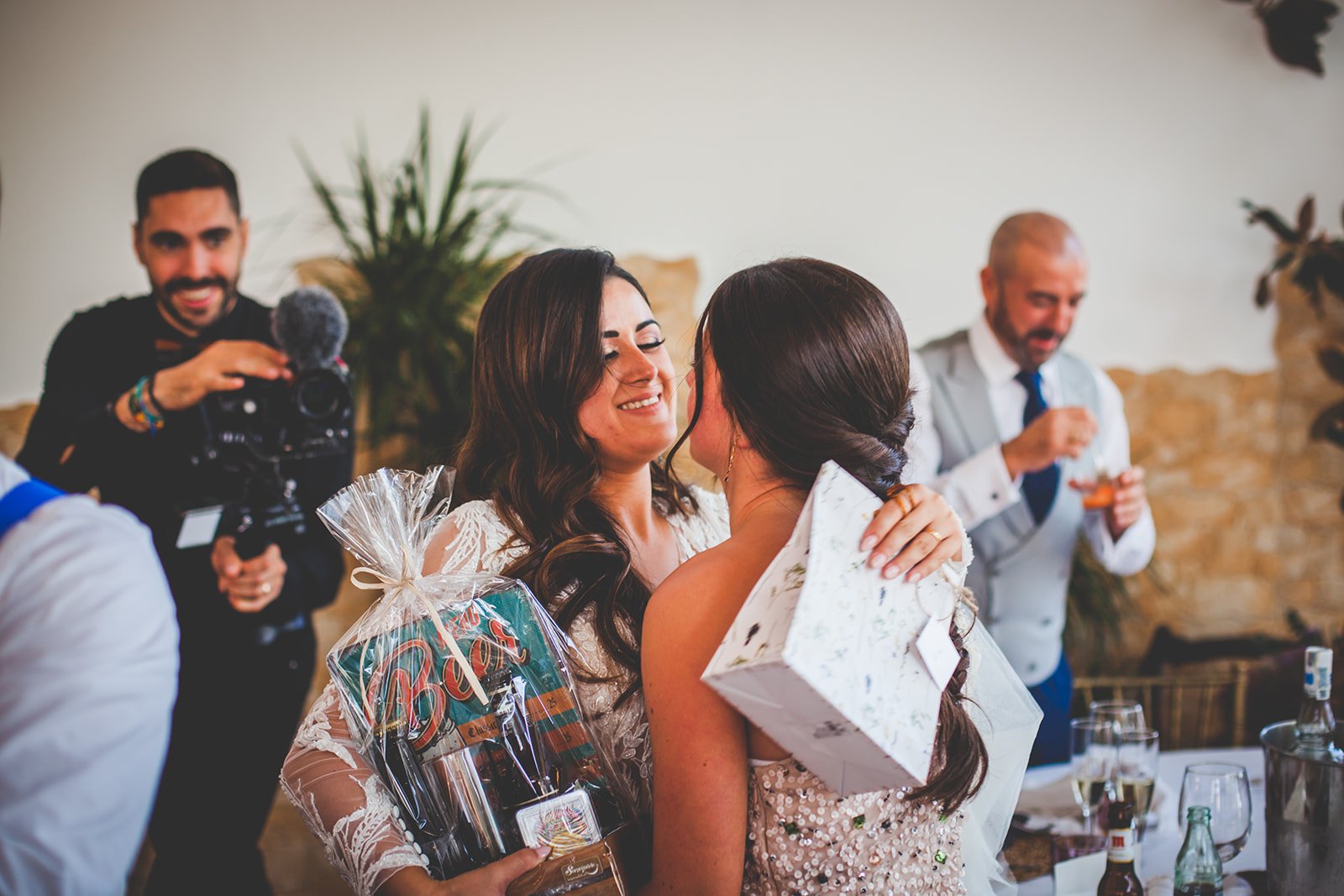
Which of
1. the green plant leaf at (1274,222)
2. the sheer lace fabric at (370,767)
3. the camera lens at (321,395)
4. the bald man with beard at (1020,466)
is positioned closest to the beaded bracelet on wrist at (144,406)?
the camera lens at (321,395)

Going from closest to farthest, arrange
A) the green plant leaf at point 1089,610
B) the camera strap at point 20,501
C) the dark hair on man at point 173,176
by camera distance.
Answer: the camera strap at point 20,501, the dark hair on man at point 173,176, the green plant leaf at point 1089,610

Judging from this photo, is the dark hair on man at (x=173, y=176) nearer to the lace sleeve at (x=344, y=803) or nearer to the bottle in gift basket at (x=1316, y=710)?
the lace sleeve at (x=344, y=803)

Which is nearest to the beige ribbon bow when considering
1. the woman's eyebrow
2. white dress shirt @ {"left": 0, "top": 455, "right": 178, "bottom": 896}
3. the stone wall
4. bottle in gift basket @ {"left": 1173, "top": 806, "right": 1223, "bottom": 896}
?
white dress shirt @ {"left": 0, "top": 455, "right": 178, "bottom": 896}

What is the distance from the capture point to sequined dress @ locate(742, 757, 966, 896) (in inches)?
43.0

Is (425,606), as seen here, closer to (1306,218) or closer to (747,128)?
(747,128)

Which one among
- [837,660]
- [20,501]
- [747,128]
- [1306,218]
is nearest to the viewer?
[837,660]

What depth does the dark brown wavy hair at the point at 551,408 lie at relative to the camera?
57.8 inches

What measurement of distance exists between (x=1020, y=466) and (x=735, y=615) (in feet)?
5.66

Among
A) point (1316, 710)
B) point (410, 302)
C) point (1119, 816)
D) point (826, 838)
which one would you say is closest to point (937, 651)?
point (826, 838)

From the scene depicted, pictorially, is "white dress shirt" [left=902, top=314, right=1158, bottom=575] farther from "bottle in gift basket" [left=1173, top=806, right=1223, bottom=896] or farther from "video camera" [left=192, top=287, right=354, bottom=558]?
"video camera" [left=192, top=287, right=354, bottom=558]

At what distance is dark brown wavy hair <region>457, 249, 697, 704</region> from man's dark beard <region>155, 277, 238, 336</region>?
51.5 inches

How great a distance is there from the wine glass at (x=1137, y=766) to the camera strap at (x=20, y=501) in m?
1.57

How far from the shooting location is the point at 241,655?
2.43 meters

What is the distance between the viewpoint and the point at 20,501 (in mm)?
936
